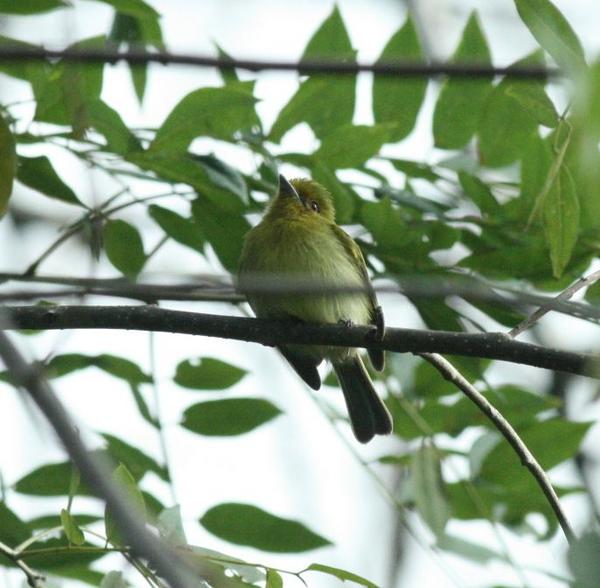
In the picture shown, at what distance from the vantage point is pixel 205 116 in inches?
134

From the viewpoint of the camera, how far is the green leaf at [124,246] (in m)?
3.75

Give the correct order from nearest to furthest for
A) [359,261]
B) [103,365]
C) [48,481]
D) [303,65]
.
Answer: [303,65] < [48,481] < [103,365] < [359,261]

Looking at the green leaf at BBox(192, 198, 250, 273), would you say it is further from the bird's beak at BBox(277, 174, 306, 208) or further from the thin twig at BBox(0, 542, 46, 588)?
the thin twig at BBox(0, 542, 46, 588)

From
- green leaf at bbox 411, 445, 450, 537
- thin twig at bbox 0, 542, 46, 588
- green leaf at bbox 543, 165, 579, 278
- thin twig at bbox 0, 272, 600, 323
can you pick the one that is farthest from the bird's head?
thin twig at bbox 0, 272, 600, 323

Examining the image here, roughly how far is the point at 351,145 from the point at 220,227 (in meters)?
0.54

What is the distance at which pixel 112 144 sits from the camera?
3.43 m

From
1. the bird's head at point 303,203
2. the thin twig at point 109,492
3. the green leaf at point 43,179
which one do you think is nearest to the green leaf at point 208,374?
the green leaf at point 43,179

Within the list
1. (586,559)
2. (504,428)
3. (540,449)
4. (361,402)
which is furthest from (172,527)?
(361,402)

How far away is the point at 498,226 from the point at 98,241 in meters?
1.60

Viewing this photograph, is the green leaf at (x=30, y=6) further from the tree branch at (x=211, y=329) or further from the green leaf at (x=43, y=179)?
the tree branch at (x=211, y=329)

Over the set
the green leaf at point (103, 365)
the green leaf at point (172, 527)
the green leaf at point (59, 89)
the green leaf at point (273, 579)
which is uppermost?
the green leaf at point (59, 89)

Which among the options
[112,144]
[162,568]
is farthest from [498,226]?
[162,568]

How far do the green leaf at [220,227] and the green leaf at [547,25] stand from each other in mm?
1640

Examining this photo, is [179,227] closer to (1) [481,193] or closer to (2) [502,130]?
(1) [481,193]
